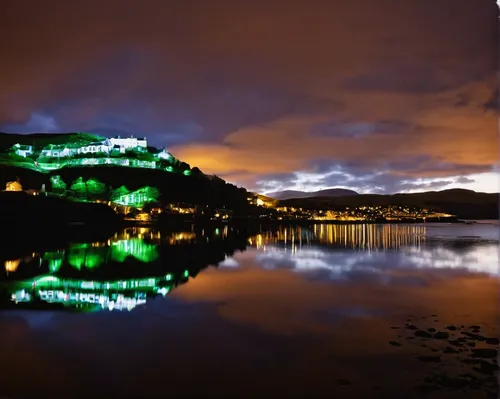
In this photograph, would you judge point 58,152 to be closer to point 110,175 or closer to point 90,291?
point 110,175

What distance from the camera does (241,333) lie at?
1051 centimetres

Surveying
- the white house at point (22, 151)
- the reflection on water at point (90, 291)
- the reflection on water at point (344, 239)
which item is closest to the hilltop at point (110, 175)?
the white house at point (22, 151)

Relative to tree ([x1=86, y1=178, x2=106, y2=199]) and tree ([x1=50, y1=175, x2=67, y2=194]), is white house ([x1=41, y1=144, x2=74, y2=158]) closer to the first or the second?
tree ([x1=50, y1=175, x2=67, y2=194])

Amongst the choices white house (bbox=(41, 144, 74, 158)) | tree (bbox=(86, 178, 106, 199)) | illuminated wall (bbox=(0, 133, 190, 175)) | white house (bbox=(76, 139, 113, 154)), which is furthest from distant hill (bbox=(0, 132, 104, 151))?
tree (bbox=(86, 178, 106, 199))

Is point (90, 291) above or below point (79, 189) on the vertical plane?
below

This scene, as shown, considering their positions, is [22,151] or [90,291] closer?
[90,291]

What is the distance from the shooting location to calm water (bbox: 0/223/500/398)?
23.6 ft

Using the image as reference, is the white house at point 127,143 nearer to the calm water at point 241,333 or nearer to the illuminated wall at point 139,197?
the illuminated wall at point 139,197

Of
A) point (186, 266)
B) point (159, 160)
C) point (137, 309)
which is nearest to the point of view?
point (137, 309)

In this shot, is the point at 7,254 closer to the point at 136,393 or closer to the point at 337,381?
the point at 136,393

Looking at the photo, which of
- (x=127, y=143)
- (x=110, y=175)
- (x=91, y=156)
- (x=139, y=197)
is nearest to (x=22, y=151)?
(x=91, y=156)

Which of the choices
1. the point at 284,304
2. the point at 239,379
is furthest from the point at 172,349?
the point at 284,304

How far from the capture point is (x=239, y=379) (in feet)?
24.6

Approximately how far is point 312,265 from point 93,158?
342ft
